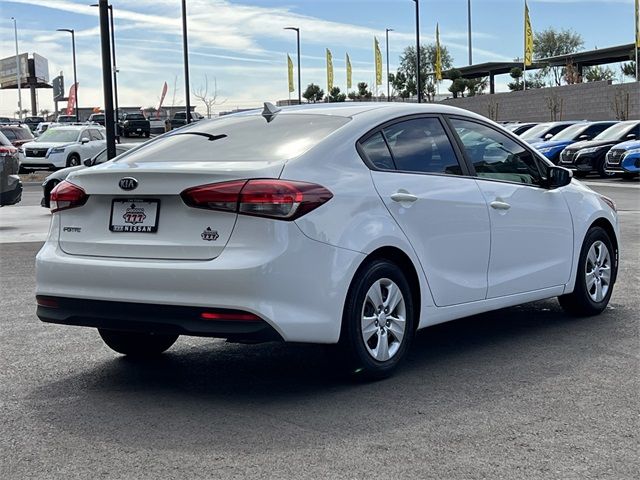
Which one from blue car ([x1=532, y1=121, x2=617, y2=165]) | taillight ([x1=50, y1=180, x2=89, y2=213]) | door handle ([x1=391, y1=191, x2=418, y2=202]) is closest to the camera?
taillight ([x1=50, y1=180, x2=89, y2=213])

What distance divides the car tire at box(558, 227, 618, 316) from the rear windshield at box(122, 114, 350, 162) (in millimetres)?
2650

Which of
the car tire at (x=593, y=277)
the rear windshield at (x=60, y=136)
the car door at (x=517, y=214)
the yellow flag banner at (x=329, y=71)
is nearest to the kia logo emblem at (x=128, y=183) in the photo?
the car door at (x=517, y=214)

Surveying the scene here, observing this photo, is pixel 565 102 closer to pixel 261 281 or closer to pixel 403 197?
pixel 403 197

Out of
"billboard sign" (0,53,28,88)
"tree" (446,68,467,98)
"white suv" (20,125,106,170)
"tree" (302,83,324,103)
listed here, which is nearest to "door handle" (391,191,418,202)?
"white suv" (20,125,106,170)

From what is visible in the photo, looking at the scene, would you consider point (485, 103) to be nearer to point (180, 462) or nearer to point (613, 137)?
point (613, 137)

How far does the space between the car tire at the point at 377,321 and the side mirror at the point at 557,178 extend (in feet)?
6.45

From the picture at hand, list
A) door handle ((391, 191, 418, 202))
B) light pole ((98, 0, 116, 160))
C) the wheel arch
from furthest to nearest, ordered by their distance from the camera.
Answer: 1. light pole ((98, 0, 116, 160))
2. door handle ((391, 191, 418, 202))
3. the wheel arch

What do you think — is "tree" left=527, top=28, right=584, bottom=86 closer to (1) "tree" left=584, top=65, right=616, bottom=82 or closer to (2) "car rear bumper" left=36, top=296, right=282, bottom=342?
(1) "tree" left=584, top=65, right=616, bottom=82

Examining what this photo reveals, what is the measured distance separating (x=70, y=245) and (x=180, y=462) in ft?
6.06

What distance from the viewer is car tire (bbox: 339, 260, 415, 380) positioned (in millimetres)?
5383

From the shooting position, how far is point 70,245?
5.64 meters

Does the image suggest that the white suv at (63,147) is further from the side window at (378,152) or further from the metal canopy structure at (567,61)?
the metal canopy structure at (567,61)

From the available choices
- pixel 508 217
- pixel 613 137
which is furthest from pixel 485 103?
pixel 508 217

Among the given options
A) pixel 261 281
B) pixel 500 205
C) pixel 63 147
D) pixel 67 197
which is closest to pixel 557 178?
pixel 500 205
